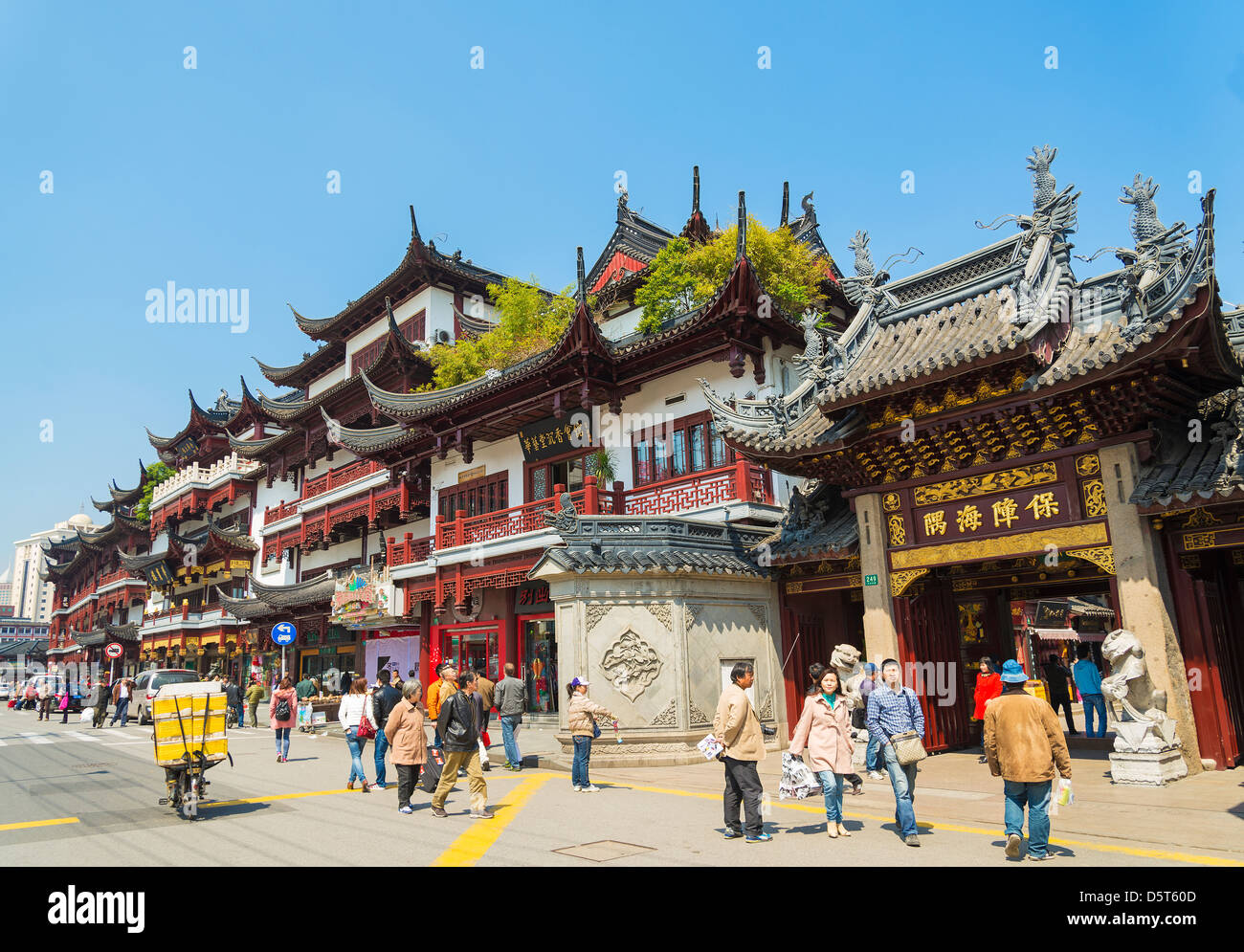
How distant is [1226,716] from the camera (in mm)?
Result: 10781

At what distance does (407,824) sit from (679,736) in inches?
254

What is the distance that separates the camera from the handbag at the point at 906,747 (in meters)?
7.61

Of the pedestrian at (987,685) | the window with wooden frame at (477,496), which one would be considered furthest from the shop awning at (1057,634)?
the window with wooden frame at (477,496)

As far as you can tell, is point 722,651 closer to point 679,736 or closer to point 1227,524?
point 679,736

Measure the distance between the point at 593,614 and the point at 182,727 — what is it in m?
6.76

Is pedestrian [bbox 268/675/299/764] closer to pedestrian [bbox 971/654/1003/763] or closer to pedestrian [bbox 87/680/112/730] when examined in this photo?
pedestrian [bbox 971/654/1003/763]

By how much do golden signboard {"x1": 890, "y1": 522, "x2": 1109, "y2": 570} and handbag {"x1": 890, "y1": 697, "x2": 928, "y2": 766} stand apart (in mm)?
A: 5412

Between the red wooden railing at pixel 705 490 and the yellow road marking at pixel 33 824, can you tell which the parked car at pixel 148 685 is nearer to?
the red wooden railing at pixel 705 490

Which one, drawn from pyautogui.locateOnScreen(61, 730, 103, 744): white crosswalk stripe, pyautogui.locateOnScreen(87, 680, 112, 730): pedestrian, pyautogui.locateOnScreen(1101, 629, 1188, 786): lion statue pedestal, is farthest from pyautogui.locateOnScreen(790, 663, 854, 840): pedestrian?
pyautogui.locateOnScreen(87, 680, 112, 730): pedestrian

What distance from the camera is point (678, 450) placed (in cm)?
1955

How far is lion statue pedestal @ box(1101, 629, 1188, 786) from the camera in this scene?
32.7 feet

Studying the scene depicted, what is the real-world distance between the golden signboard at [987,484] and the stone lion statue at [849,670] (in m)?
2.85

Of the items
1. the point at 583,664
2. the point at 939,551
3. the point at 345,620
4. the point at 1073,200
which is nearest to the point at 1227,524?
the point at 939,551

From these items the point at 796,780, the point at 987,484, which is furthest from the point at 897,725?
the point at 987,484
